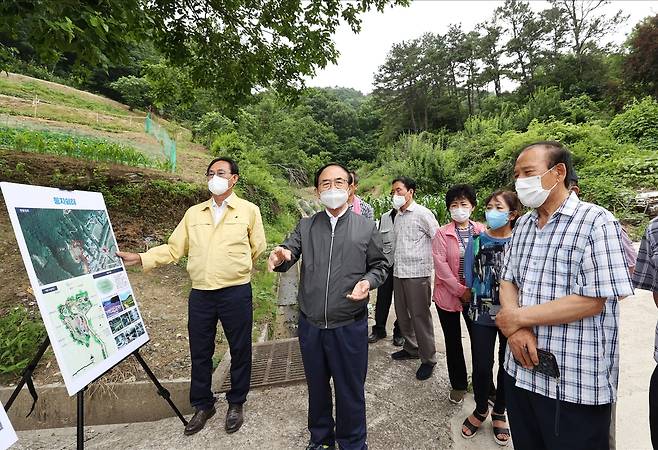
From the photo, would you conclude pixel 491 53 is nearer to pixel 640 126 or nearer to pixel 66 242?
pixel 640 126

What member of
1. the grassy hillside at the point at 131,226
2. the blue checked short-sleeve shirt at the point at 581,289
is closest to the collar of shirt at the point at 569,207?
the blue checked short-sleeve shirt at the point at 581,289

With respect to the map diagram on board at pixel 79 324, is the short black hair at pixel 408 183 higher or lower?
higher

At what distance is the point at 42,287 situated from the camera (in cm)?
174

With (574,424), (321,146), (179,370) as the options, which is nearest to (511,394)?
(574,424)

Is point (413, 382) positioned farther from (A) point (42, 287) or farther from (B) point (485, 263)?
(A) point (42, 287)

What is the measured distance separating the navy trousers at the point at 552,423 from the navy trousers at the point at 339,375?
34.3 inches

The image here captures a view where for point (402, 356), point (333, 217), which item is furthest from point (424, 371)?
point (333, 217)

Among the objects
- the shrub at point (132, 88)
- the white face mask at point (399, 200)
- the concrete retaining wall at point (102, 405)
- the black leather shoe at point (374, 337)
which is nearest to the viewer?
the concrete retaining wall at point (102, 405)

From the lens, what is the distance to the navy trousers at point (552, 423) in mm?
1390

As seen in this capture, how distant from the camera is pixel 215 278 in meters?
2.48

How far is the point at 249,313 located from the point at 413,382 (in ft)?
5.59

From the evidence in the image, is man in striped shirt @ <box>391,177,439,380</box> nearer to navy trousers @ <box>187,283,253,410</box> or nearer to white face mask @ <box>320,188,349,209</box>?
white face mask @ <box>320,188,349,209</box>

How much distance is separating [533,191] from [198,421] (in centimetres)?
275

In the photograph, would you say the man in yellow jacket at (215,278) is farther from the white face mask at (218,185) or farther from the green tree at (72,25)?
the green tree at (72,25)
